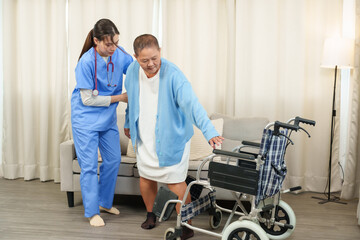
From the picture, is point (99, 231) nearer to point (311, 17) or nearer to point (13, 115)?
point (13, 115)

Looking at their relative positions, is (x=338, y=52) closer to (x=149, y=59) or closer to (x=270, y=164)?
(x=270, y=164)

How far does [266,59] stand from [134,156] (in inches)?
62.3

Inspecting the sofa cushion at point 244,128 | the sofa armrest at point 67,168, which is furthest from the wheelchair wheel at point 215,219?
the sofa armrest at point 67,168

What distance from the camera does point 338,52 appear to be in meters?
3.68

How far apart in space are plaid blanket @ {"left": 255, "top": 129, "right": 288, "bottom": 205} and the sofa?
849mm

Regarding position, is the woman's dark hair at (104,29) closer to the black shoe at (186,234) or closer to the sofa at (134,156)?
the sofa at (134,156)

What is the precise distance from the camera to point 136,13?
13.9 feet

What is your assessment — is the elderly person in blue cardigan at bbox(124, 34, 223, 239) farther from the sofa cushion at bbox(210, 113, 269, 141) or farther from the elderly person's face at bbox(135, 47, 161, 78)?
the sofa cushion at bbox(210, 113, 269, 141)

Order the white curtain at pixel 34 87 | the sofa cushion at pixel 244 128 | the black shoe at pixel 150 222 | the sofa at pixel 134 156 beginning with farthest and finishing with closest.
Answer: the white curtain at pixel 34 87 → the sofa cushion at pixel 244 128 → the sofa at pixel 134 156 → the black shoe at pixel 150 222

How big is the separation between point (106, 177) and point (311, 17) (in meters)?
2.39

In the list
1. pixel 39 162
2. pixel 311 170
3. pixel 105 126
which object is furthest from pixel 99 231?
pixel 311 170

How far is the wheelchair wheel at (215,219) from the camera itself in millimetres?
2934

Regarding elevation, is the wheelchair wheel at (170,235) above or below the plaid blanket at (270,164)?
below

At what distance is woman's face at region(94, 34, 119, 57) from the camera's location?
Result: 112 inches
